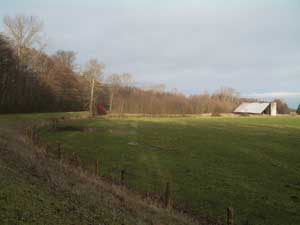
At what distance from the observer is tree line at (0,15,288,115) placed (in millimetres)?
35375

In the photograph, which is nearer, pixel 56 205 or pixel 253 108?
pixel 56 205

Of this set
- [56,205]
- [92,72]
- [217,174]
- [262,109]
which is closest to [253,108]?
[262,109]

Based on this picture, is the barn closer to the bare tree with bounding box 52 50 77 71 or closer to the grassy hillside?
the bare tree with bounding box 52 50 77 71

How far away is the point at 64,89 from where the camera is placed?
56.2 metres

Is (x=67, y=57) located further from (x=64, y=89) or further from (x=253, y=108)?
(x=253, y=108)

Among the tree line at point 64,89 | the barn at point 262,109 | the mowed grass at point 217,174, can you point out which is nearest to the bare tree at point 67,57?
the tree line at point 64,89

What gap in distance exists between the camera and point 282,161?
16.1 m

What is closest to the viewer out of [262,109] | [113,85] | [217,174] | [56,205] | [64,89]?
[56,205]

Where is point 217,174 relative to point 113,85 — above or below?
below

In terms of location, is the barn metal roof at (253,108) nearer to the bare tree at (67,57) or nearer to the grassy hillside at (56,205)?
the bare tree at (67,57)

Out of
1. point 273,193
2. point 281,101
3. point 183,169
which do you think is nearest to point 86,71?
point 183,169

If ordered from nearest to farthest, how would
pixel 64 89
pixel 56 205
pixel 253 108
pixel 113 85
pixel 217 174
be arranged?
Result: 1. pixel 56 205
2. pixel 217 174
3. pixel 64 89
4. pixel 113 85
5. pixel 253 108

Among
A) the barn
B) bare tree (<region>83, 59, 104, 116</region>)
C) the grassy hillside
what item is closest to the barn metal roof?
the barn

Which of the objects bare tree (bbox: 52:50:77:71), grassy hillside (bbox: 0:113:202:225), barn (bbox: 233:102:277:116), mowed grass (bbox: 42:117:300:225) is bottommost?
mowed grass (bbox: 42:117:300:225)
